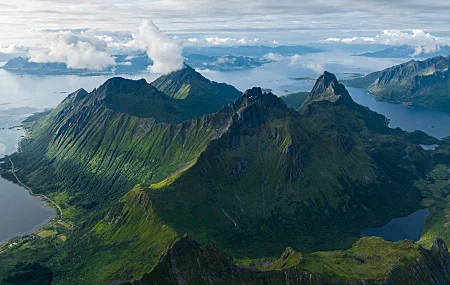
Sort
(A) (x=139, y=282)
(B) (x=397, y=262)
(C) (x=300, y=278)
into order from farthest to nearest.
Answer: (B) (x=397, y=262)
(C) (x=300, y=278)
(A) (x=139, y=282)

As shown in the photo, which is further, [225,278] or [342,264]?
[342,264]

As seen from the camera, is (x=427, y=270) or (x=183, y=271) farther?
(x=427, y=270)

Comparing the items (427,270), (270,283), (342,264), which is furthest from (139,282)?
(427,270)

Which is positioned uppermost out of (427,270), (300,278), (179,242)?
(179,242)

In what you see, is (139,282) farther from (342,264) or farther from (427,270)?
(427,270)

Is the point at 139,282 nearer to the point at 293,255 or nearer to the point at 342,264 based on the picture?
the point at 293,255

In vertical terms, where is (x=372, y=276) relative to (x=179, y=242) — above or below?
below

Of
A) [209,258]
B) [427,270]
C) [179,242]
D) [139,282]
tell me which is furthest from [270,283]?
[427,270]

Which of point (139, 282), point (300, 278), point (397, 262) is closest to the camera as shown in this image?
point (139, 282)

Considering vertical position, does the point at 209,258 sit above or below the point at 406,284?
above
